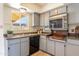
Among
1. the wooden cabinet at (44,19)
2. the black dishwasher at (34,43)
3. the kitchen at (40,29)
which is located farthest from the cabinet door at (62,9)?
the black dishwasher at (34,43)

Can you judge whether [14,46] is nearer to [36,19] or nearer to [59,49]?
[59,49]

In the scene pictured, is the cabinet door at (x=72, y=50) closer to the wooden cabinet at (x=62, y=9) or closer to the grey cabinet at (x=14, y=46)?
the wooden cabinet at (x=62, y=9)

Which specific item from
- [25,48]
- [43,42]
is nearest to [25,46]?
[25,48]

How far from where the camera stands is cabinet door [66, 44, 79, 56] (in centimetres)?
116

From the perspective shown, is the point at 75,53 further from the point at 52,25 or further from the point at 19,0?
the point at 19,0

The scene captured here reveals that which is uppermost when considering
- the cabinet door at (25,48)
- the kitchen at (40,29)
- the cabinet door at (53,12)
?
the cabinet door at (53,12)

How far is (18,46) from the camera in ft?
4.78

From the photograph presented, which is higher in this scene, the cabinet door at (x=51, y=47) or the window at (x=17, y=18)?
the window at (x=17, y=18)

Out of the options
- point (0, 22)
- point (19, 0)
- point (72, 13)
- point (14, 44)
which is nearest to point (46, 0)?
point (19, 0)

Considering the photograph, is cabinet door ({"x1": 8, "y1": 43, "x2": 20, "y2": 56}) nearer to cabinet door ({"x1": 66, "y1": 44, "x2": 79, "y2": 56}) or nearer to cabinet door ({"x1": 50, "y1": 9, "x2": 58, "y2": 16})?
cabinet door ({"x1": 66, "y1": 44, "x2": 79, "y2": 56})

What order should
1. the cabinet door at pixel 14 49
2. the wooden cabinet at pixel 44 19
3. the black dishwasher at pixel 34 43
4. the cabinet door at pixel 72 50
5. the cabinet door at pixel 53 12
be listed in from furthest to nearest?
the wooden cabinet at pixel 44 19 < the black dishwasher at pixel 34 43 < the cabinet door at pixel 53 12 < the cabinet door at pixel 14 49 < the cabinet door at pixel 72 50

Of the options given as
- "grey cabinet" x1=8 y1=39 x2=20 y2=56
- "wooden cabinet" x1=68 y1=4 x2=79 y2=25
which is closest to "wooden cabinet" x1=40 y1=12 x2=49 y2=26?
"wooden cabinet" x1=68 y1=4 x2=79 y2=25

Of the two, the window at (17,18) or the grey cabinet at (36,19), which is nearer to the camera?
the window at (17,18)

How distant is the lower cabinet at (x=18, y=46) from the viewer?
128 centimetres
